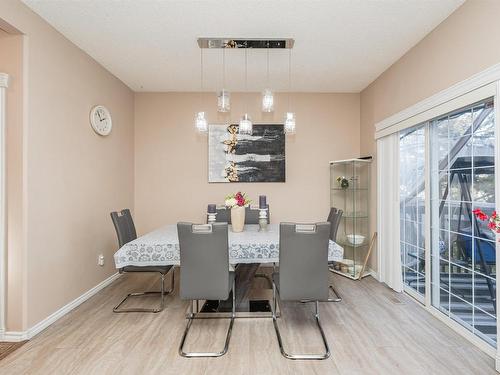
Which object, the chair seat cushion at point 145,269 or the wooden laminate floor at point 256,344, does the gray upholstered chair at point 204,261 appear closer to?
the wooden laminate floor at point 256,344

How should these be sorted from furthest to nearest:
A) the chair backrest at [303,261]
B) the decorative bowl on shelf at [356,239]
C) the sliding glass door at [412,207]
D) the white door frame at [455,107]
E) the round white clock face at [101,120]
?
the decorative bowl on shelf at [356,239] → the round white clock face at [101,120] → the sliding glass door at [412,207] → the chair backrest at [303,261] → the white door frame at [455,107]

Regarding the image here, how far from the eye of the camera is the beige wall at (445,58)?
6.61ft

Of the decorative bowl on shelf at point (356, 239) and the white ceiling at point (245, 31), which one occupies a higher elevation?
the white ceiling at point (245, 31)

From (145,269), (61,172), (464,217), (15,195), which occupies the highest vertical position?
(61,172)

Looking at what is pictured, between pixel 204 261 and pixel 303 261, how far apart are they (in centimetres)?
78

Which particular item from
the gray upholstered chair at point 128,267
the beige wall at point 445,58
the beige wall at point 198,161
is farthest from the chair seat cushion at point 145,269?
the beige wall at point 445,58

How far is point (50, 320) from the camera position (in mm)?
2564

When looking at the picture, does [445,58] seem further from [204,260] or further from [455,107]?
[204,260]

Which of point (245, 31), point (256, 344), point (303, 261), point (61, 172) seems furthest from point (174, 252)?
point (245, 31)

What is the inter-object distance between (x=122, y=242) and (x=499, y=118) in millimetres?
3351

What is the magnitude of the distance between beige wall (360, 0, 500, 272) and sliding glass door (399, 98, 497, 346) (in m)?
0.31

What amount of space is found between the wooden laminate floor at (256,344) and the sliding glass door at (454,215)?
28 cm

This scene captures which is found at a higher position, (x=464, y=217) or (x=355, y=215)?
(x=464, y=217)

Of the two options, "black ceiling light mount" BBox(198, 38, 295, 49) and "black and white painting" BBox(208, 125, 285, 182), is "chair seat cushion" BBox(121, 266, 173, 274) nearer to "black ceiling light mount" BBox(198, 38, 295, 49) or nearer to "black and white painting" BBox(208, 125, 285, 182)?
"black and white painting" BBox(208, 125, 285, 182)
